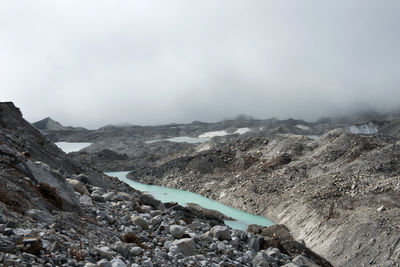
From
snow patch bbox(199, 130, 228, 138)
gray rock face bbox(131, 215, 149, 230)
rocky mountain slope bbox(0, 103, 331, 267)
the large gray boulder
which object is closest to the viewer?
rocky mountain slope bbox(0, 103, 331, 267)

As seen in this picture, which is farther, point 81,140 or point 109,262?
point 81,140

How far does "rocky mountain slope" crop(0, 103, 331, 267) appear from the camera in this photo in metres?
7.11

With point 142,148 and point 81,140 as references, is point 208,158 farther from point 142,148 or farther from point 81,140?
point 81,140

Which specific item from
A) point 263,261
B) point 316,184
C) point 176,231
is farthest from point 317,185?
point 176,231

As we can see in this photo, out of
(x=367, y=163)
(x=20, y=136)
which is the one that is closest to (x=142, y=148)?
(x=367, y=163)

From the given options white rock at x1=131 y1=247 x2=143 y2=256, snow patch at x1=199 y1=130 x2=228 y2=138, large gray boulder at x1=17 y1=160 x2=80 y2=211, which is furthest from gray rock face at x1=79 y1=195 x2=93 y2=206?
snow patch at x1=199 y1=130 x2=228 y2=138

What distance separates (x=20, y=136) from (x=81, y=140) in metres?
110

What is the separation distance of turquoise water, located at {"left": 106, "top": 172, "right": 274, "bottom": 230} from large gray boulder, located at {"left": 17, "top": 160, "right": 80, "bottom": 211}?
1675 cm

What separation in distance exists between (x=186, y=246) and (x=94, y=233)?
236 centimetres

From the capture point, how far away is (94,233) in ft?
30.8

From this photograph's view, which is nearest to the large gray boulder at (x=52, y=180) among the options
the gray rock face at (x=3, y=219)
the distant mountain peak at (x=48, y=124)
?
the gray rock face at (x=3, y=219)

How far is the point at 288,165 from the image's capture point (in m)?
37.5

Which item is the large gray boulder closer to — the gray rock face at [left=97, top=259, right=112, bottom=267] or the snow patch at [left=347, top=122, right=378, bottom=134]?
the gray rock face at [left=97, top=259, right=112, bottom=267]

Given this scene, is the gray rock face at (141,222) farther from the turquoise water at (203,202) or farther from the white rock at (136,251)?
the turquoise water at (203,202)
